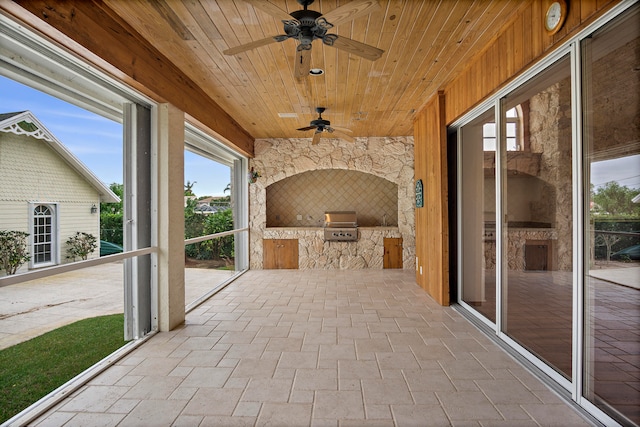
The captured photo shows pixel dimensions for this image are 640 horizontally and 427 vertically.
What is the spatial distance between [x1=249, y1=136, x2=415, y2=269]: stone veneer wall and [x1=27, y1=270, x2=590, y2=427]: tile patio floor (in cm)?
271

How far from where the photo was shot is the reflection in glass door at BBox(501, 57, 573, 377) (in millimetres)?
2439

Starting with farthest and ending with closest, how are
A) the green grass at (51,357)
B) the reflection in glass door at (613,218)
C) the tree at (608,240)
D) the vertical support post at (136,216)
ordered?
1. the vertical support post at (136,216)
2. the green grass at (51,357)
3. the tree at (608,240)
4. the reflection in glass door at (613,218)

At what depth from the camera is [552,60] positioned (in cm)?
216

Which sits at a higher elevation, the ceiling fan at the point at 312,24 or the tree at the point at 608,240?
the ceiling fan at the point at 312,24

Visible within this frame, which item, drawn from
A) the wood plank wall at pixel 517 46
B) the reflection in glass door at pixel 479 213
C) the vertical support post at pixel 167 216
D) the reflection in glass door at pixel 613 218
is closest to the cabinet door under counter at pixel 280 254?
the vertical support post at pixel 167 216

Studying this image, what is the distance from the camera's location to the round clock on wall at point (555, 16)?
1915 millimetres

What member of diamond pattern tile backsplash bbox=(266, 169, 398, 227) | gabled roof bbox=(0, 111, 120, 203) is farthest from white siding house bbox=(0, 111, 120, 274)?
diamond pattern tile backsplash bbox=(266, 169, 398, 227)

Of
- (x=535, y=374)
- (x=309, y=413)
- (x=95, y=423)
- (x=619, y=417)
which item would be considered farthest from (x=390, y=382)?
(x=95, y=423)

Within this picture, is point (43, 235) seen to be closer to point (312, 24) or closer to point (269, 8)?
point (269, 8)

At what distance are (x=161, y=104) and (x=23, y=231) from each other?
1.74 m

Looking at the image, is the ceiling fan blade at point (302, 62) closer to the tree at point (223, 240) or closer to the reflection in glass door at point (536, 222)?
the reflection in glass door at point (536, 222)

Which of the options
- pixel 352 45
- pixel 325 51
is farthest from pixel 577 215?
pixel 325 51

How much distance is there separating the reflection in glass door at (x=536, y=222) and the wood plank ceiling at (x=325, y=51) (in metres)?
0.74

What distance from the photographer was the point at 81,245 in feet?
7.54
